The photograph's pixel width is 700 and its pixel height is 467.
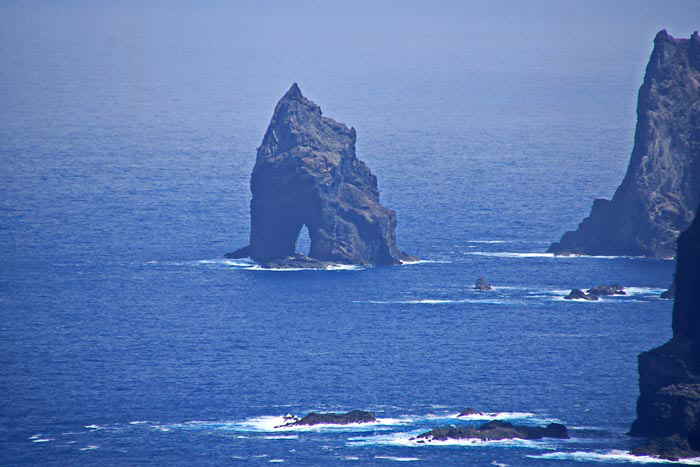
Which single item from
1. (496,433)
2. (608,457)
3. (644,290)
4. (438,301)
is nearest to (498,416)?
(496,433)

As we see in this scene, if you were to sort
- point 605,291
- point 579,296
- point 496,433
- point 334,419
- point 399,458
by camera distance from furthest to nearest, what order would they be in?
1. point 605,291
2. point 579,296
3. point 334,419
4. point 496,433
5. point 399,458

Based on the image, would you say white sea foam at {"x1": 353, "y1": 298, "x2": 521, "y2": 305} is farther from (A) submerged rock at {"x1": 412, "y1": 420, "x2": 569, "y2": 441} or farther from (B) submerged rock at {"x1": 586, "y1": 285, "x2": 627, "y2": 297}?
(A) submerged rock at {"x1": 412, "y1": 420, "x2": 569, "y2": 441}

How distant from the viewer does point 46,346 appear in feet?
554

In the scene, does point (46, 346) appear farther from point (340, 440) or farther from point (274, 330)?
point (340, 440)

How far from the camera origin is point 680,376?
12706cm

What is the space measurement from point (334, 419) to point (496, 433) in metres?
12.8

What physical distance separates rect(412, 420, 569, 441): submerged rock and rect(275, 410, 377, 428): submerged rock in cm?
636

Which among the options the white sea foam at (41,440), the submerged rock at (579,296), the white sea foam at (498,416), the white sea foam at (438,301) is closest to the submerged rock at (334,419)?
the white sea foam at (498,416)

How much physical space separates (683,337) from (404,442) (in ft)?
69.9

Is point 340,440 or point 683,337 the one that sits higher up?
point 683,337

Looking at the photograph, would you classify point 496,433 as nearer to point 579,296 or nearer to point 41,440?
point 41,440

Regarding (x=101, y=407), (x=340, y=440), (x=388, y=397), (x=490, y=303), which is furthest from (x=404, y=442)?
(x=490, y=303)

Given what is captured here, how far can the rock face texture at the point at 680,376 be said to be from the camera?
126062 millimetres

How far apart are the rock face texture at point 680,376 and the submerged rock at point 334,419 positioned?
71.4ft
